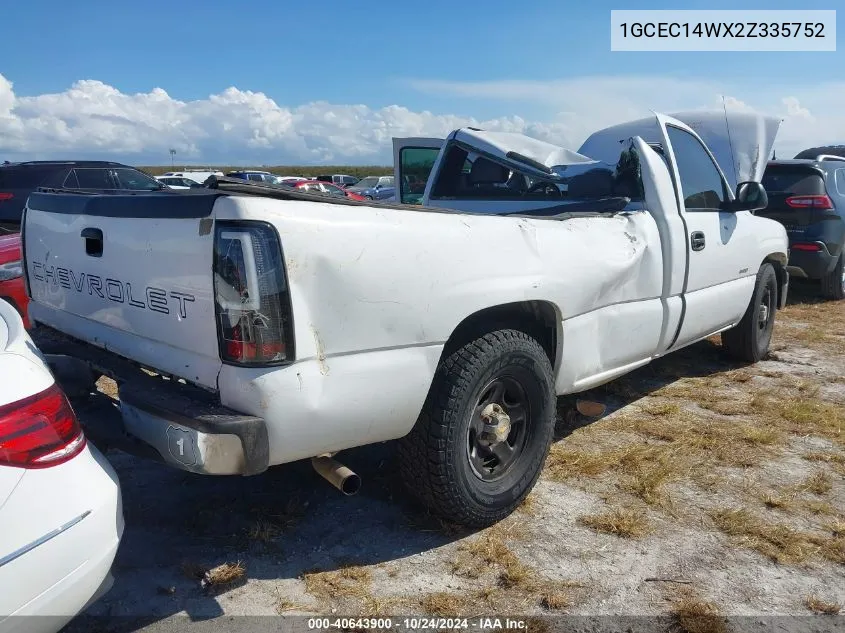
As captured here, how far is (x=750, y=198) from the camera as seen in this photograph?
4.82 meters

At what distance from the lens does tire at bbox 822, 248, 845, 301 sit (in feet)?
28.7

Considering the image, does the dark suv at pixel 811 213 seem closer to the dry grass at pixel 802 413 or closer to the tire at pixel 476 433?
the dry grass at pixel 802 413

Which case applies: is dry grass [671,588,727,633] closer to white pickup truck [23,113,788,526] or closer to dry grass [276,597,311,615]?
white pickup truck [23,113,788,526]

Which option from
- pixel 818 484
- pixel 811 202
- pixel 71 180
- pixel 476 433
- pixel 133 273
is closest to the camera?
pixel 133 273

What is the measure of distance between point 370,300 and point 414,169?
14.9ft

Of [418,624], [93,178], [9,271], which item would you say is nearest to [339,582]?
[418,624]

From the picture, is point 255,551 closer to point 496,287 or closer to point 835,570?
point 496,287

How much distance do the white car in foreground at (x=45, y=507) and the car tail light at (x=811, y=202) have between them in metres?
8.68

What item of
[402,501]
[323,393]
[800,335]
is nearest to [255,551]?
[402,501]

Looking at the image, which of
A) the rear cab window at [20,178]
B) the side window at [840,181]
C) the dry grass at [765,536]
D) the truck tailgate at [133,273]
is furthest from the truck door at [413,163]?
the rear cab window at [20,178]

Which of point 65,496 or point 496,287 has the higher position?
point 496,287

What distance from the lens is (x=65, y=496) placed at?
1885 mm

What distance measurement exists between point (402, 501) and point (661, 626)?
4.31ft

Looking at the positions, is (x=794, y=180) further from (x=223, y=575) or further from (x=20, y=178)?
(x=20, y=178)
